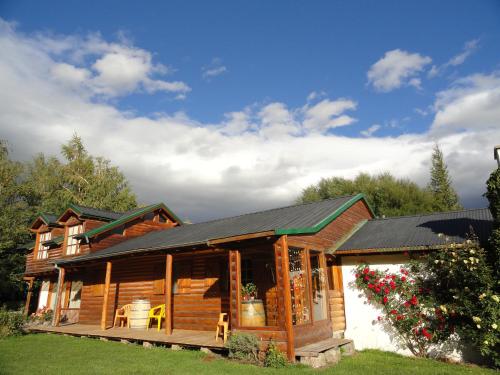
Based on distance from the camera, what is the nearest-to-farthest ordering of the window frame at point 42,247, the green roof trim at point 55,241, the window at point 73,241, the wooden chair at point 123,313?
the wooden chair at point 123,313 → the window at point 73,241 → the green roof trim at point 55,241 → the window frame at point 42,247

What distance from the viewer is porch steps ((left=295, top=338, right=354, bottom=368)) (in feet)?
27.4

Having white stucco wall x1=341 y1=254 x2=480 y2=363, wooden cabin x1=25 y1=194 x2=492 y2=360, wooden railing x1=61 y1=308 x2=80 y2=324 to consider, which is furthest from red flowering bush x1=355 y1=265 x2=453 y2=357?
wooden railing x1=61 y1=308 x2=80 y2=324

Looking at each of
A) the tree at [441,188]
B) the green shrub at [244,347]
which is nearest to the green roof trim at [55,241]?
the green shrub at [244,347]

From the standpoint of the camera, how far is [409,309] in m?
10.0

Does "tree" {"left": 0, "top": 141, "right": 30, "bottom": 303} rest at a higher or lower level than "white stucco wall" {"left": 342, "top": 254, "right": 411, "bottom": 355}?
higher

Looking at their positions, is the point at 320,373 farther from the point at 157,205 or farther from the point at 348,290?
the point at 157,205

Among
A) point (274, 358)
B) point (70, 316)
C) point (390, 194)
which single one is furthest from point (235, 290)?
point (390, 194)

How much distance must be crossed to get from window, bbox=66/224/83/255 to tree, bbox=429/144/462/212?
97.5ft

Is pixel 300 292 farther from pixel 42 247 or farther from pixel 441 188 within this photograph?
pixel 441 188

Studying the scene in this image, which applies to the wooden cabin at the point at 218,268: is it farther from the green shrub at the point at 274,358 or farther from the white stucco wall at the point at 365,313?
the white stucco wall at the point at 365,313

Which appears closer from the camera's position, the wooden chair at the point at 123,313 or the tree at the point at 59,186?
the wooden chair at the point at 123,313

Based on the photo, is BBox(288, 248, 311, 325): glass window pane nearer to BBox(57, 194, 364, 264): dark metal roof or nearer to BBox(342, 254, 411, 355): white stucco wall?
BBox(57, 194, 364, 264): dark metal roof

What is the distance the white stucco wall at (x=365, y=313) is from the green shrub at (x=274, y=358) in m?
3.79

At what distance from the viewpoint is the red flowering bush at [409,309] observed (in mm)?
9516
